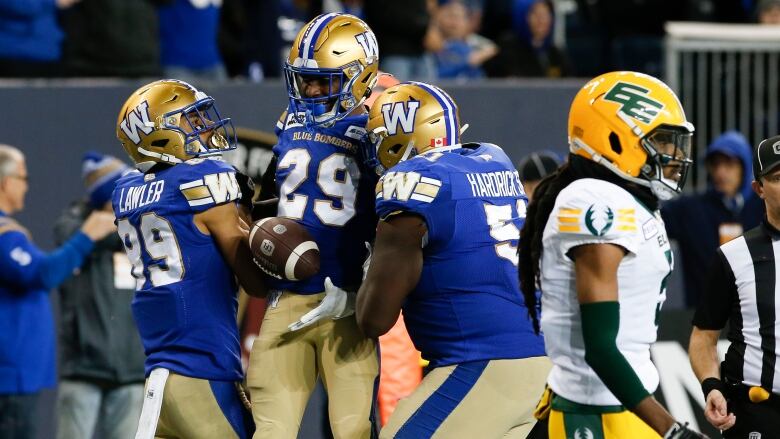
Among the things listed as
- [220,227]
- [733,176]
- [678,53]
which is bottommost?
[733,176]

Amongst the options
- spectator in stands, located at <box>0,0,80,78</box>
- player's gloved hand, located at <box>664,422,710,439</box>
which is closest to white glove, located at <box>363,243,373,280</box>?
player's gloved hand, located at <box>664,422,710,439</box>

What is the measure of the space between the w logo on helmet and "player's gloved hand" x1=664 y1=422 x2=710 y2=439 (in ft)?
2.99

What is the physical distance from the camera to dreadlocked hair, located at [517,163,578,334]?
3.98 m

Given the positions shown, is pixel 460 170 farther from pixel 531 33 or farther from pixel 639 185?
pixel 531 33

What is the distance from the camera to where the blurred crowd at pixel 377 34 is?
880 cm

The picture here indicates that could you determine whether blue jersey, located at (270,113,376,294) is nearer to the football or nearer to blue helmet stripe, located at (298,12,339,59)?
the football

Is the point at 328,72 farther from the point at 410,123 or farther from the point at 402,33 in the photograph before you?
the point at 402,33

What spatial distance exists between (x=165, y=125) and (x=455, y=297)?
4.67 ft

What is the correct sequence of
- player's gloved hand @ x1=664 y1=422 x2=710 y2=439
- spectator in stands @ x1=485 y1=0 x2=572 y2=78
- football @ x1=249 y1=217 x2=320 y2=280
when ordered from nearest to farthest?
player's gloved hand @ x1=664 y1=422 x2=710 y2=439
football @ x1=249 y1=217 x2=320 y2=280
spectator in stands @ x1=485 y1=0 x2=572 y2=78

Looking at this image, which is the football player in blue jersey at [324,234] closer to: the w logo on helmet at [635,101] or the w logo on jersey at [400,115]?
the w logo on jersey at [400,115]

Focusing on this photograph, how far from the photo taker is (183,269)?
5074 mm

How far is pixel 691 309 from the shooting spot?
8070 millimetres

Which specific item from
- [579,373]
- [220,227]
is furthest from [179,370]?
[579,373]

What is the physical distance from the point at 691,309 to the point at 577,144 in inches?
172
